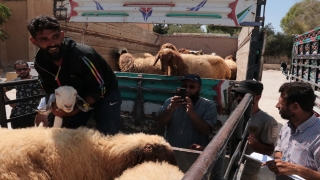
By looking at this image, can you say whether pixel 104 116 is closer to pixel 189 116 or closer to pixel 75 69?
pixel 75 69

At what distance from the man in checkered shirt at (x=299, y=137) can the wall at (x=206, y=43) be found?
8647 millimetres

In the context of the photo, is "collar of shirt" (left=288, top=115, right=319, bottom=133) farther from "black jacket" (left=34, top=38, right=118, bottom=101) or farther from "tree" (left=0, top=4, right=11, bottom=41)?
"tree" (left=0, top=4, right=11, bottom=41)

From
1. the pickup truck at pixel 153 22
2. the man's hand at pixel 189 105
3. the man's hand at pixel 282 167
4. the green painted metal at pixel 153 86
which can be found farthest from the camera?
the green painted metal at pixel 153 86

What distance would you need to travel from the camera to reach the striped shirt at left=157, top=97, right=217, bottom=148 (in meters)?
3.32

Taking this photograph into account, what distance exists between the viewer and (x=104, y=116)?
2.65m

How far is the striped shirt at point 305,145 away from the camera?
217cm

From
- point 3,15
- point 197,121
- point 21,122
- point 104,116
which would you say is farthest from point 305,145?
point 3,15

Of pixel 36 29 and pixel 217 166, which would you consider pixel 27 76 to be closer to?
pixel 36 29

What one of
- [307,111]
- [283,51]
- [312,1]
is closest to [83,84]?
[307,111]

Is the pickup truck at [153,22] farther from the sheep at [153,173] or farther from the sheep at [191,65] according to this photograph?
the sheep at [153,173]

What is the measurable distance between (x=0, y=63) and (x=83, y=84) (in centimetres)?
2033

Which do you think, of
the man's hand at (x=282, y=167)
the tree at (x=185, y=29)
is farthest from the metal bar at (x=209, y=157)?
the tree at (x=185, y=29)

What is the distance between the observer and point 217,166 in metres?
1.13

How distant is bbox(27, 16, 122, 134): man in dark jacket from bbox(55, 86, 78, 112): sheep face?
134 millimetres
